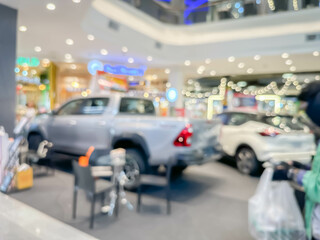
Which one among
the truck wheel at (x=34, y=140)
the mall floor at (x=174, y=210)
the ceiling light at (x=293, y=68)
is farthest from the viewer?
the ceiling light at (x=293, y=68)

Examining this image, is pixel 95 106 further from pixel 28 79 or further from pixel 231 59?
pixel 231 59

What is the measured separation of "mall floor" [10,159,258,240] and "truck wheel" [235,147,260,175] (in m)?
0.20

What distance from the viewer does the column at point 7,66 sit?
5.27 metres

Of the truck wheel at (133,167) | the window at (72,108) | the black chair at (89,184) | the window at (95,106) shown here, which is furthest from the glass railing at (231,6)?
the window at (72,108)

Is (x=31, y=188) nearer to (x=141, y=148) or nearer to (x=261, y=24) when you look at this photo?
(x=141, y=148)

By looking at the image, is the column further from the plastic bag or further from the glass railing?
the plastic bag

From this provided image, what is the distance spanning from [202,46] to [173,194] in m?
7.85

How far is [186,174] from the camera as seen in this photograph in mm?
5316

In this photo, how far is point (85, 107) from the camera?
5027 millimetres

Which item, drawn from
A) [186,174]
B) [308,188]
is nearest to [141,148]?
[186,174]

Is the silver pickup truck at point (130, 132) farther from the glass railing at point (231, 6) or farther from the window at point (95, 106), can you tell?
the glass railing at point (231, 6)

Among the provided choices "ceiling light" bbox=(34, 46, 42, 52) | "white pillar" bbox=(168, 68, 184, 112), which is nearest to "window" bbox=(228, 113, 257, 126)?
"ceiling light" bbox=(34, 46, 42, 52)

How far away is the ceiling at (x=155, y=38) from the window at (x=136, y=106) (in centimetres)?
249

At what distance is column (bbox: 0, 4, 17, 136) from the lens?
5266mm
